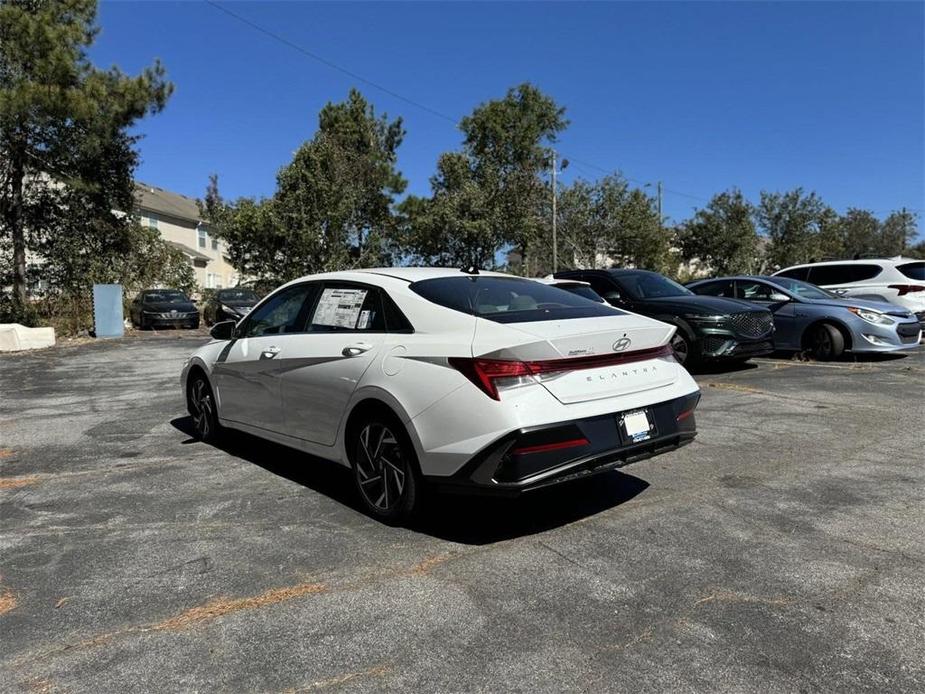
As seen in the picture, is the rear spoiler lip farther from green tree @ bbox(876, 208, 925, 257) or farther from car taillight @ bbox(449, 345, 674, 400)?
green tree @ bbox(876, 208, 925, 257)

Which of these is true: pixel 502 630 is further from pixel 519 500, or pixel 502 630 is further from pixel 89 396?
pixel 89 396

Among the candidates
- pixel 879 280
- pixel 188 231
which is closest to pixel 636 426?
pixel 879 280

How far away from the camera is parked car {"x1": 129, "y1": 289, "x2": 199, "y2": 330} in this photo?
23.0 m

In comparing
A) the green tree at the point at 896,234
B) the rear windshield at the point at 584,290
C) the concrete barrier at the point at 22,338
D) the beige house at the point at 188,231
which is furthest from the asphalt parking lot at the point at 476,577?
the green tree at the point at 896,234

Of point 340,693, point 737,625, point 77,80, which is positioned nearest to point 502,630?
point 340,693

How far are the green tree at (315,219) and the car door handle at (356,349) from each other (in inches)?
909

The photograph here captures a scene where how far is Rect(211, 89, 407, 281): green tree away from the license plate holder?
24024 mm

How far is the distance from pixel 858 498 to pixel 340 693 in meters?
3.63

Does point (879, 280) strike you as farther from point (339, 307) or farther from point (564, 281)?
point (339, 307)

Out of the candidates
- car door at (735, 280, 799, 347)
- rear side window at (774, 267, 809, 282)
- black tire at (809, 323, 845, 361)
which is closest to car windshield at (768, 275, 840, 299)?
car door at (735, 280, 799, 347)

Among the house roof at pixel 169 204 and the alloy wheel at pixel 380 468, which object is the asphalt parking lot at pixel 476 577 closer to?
the alloy wheel at pixel 380 468

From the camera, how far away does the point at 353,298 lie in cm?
465

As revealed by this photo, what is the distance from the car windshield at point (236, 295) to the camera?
24114 mm

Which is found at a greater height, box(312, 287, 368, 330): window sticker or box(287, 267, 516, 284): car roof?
box(287, 267, 516, 284): car roof
